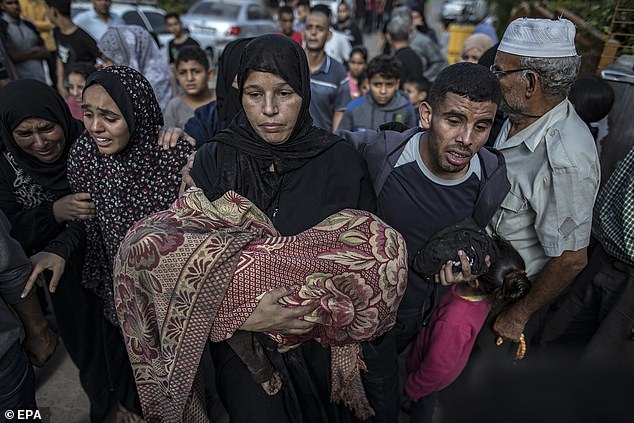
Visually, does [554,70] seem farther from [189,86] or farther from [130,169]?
[189,86]

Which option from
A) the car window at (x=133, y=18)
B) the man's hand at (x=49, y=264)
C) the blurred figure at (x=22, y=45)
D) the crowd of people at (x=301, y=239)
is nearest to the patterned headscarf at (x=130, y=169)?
the crowd of people at (x=301, y=239)

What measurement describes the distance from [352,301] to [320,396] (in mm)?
626

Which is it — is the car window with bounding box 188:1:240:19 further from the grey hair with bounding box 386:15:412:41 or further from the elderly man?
the elderly man

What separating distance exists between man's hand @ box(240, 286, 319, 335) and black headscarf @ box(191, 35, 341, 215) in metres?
0.44

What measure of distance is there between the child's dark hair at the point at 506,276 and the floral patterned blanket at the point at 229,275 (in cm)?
73

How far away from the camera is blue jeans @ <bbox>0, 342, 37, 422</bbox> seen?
1752 millimetres

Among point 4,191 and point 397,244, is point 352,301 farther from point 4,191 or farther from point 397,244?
point 4,191

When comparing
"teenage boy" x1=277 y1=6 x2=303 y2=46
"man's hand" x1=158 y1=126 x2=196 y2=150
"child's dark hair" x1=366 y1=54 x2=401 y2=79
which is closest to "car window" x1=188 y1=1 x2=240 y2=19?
"teenage boy" x1=277 y1=6 x2=303 y2=46

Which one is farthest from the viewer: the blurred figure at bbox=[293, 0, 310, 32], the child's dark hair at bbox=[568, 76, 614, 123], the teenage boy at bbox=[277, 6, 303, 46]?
the blurred figure at bbox=[293, 0, 310, 32]

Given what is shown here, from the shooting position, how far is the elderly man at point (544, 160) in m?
1.96

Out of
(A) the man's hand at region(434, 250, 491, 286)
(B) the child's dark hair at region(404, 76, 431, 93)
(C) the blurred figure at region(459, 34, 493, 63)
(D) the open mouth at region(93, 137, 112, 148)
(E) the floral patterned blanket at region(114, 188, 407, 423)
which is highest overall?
(C) the blurred figure at region(459, 34, 493, 63)

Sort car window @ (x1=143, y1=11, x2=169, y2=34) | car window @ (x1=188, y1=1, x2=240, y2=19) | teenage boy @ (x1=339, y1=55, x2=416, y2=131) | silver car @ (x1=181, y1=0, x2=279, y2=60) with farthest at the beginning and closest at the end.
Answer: car window @ (x1=188, y1=1, x2=240, y2=19) → silver car @ (x1=181, y1=0, x2=279, y2=60) → car window @ (x1=143, y1=11, x2=169, y2=34) → teenage boy @ (x1=339, y1=55, x2=416, y2=131)

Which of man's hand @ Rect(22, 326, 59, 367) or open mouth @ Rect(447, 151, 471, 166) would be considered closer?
open mouth @ Rect(447, 151, 471, 166)

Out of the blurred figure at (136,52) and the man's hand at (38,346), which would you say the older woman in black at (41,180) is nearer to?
the man's hand at (38,346)
